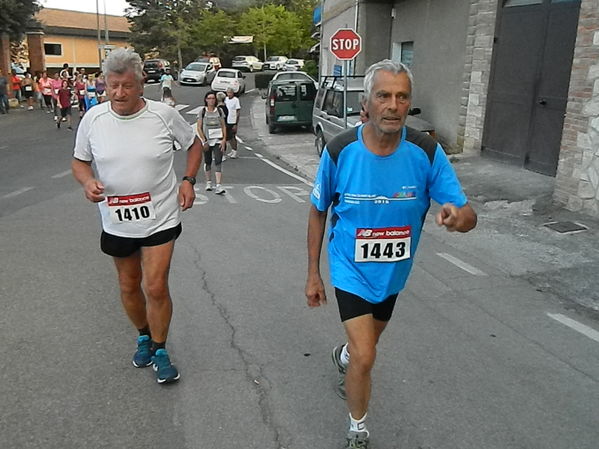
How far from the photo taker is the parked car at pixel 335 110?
14.0 meters

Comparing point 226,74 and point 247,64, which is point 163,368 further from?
point 247,64

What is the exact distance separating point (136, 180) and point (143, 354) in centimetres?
125

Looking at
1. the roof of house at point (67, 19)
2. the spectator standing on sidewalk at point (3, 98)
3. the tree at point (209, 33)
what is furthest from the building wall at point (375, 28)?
the tree at point (209, 33)

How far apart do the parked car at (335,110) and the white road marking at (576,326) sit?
821cm

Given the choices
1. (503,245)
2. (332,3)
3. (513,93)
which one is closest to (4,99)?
(332,3)

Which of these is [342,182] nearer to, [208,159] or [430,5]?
[208,159]

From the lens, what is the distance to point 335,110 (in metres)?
14.7

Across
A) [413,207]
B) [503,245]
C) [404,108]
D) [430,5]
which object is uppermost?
[430,5]

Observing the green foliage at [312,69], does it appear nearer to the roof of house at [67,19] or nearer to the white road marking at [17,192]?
the roof of house at [67,19]

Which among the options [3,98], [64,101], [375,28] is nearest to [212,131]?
[375,28]

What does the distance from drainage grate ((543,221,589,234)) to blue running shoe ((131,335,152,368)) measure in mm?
6063

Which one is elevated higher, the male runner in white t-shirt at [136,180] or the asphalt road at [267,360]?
the male runner in white t-shirt at [136,180]

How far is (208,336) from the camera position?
185 inches

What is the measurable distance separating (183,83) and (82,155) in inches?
1630
